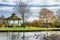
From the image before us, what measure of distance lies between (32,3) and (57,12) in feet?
0.95

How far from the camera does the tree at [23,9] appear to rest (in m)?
2.02

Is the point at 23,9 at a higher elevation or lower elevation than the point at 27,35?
higher

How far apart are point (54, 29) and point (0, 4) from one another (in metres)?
0.64

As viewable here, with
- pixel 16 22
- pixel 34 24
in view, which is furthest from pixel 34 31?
pixel 16 22

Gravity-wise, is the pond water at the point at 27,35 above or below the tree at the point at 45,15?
below

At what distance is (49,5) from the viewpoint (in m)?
2.03

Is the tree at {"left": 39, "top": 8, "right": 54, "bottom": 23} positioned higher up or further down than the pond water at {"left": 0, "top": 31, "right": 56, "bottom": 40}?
higher up

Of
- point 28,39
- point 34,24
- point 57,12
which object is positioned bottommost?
point 28,39

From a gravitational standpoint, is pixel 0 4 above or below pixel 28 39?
above

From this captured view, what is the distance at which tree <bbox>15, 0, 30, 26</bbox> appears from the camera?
6.64 ft

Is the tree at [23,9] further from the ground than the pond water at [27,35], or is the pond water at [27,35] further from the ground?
the tree at [23,9]

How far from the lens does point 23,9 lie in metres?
2.03

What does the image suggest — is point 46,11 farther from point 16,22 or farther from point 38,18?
point 16,22

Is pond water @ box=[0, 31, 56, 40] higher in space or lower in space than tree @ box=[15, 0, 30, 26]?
lower
